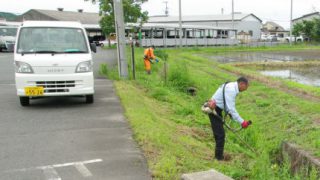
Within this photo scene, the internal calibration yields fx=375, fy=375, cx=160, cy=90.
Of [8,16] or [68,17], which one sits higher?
[8,16]

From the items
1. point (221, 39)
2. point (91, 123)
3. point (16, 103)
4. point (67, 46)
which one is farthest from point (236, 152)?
point (221, 39)

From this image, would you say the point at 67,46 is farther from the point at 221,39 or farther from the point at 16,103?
the point at 221,39

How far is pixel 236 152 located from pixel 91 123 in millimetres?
2877

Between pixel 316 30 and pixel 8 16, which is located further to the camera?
pixel 8 16

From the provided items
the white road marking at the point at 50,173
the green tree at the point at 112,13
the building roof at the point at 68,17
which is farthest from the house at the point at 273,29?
the white road marking at the point at 50,173

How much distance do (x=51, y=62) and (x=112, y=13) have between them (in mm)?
30046

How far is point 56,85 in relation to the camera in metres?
8.49

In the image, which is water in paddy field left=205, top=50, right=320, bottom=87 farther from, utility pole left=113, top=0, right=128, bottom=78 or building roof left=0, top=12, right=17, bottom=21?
building roof left=0, top=12, right=17, bottom=21

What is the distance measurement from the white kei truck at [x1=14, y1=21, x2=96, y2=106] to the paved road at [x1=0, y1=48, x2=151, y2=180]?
1.60ft

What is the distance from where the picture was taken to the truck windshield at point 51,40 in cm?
876

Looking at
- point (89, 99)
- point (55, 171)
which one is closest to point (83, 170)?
point (55, 171)

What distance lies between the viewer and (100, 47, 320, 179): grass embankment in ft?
17.9

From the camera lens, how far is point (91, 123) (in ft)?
24.5

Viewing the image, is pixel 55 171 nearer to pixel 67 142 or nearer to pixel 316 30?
pixel 67 142
